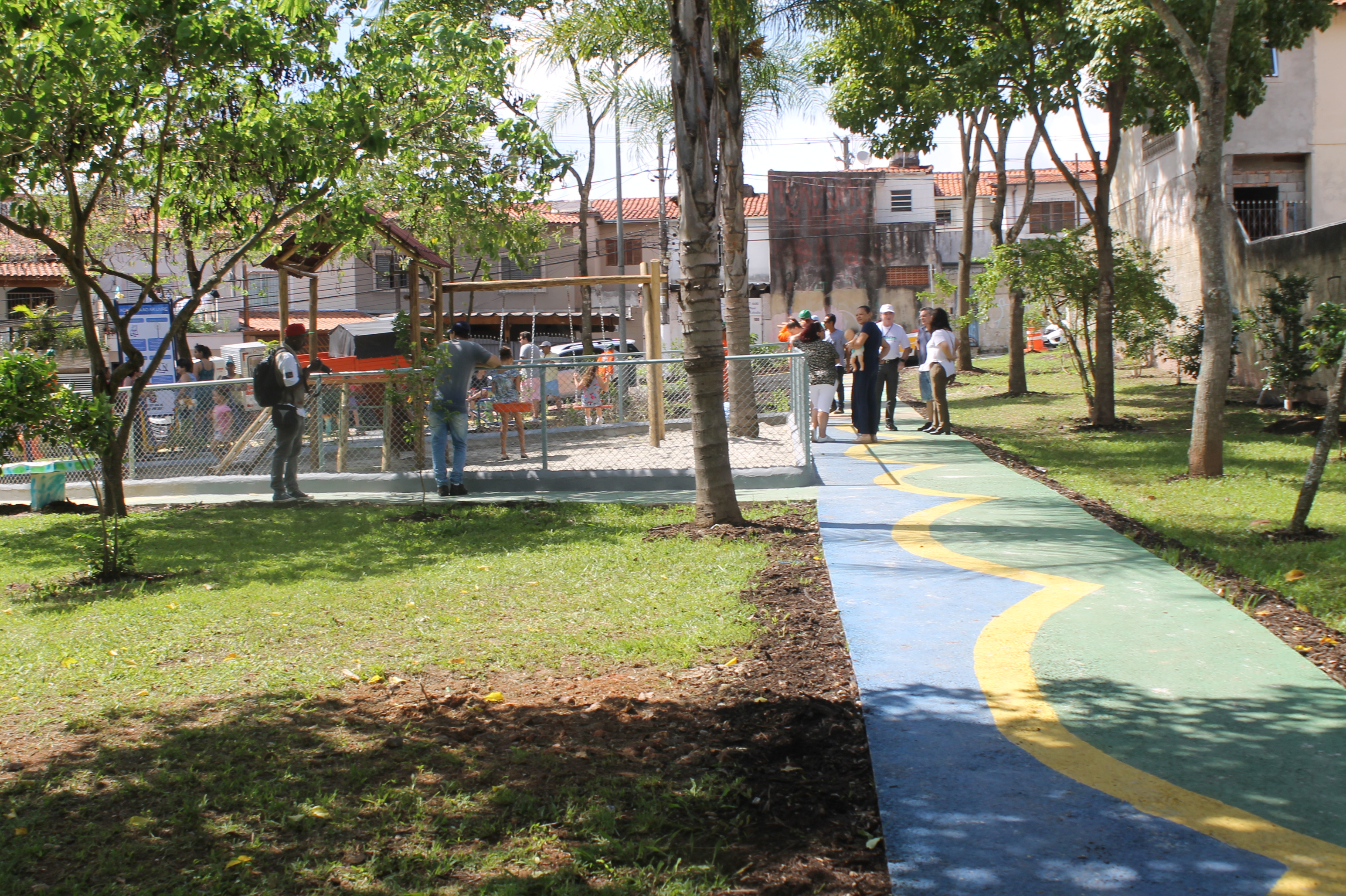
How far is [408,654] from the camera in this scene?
17.7ft

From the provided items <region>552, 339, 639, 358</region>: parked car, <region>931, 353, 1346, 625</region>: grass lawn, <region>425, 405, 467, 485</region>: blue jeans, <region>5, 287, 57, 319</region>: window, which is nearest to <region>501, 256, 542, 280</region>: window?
<region>552, 339, 639, 358</region>: parked car

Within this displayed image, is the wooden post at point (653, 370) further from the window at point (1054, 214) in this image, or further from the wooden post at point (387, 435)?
the window at point (1054, 214)

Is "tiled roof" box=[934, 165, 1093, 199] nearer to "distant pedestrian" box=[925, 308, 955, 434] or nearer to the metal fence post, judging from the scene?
"distant pedestrian" box=[925, 308, 955, 434]

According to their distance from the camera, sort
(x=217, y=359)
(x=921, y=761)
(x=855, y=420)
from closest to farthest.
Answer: (x=921, y=761), (x=855, y=420), (x=217, y=359)

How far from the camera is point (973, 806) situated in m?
3.50

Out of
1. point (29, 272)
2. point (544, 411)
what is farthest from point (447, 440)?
point (29, 272)

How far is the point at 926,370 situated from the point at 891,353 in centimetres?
56

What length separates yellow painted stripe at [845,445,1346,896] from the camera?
120 inches

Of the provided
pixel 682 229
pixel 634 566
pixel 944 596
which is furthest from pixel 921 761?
pixel 682 229

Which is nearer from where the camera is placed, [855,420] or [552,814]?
[552,814]

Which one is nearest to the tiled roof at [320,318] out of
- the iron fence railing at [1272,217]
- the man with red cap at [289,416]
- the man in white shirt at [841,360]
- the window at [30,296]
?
the window at [30,296]

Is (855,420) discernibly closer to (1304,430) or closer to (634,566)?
(1304,430)

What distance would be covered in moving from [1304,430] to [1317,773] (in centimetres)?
1119

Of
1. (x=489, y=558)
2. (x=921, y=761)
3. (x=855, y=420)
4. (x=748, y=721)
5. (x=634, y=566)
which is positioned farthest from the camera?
(x=855, y=420)
